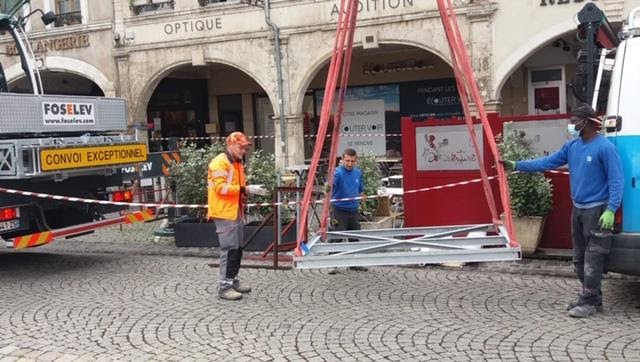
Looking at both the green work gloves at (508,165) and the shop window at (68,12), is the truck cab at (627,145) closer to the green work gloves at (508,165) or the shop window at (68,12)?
the green work gloves at (508,165)

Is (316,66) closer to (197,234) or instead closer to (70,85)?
(197,234)

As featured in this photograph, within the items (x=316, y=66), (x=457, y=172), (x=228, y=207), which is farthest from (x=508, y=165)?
(x=316, y=66)

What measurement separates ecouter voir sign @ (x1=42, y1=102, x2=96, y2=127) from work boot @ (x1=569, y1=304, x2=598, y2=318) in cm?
625

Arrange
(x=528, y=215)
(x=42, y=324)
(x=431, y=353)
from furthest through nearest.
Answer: (x=528, y=215), (x=42, y=324), (x=431, y=353)

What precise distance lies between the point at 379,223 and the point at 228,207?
3.97 m

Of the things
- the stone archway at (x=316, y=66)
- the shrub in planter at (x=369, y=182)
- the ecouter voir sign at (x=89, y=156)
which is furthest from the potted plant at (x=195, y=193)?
the stone archway at (x=316, y=66)

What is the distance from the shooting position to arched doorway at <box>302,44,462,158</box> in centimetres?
1775

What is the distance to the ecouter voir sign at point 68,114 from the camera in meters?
8.35

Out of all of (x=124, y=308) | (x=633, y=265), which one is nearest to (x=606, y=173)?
(x=633, y=265)

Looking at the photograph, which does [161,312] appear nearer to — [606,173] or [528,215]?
[606,173]

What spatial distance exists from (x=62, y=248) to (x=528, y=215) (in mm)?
6996

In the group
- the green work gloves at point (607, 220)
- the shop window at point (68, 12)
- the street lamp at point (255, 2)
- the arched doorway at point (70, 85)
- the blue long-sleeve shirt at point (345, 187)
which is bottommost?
the green work gloves at point (607, 220)

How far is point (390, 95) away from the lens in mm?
18453

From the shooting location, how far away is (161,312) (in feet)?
20.6
